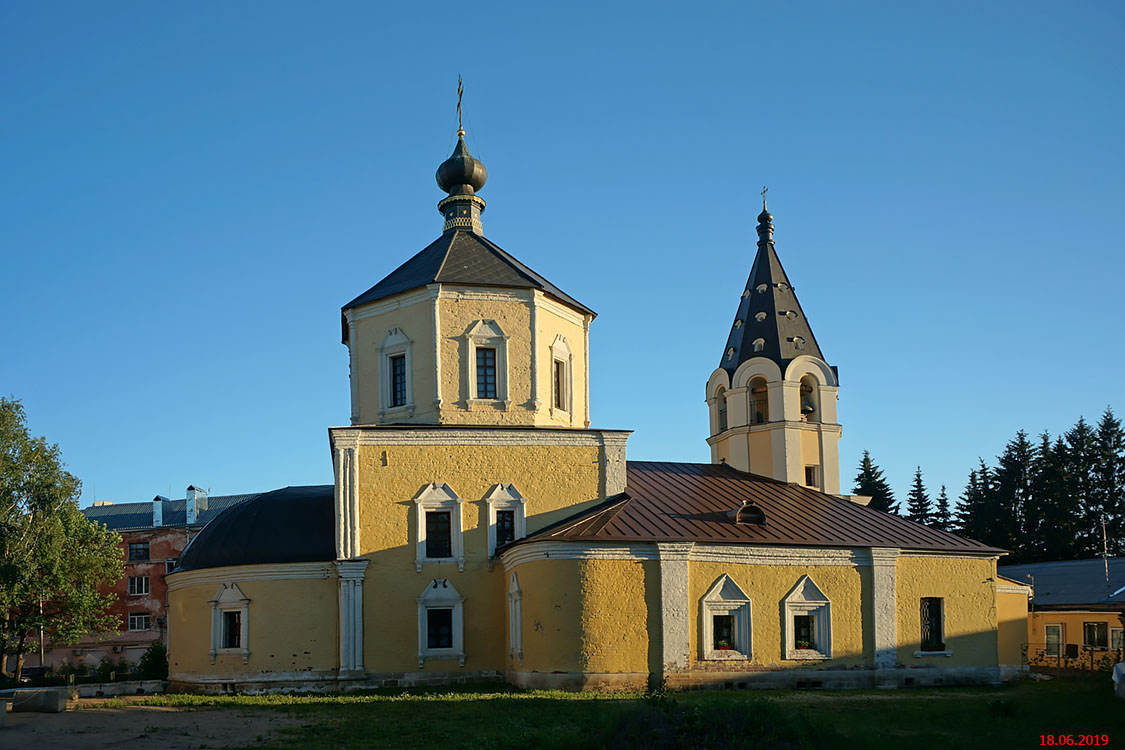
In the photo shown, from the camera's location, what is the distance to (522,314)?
25.3 m

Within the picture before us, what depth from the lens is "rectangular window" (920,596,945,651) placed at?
24359 mm

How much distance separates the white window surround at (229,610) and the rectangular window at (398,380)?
18.6 ft

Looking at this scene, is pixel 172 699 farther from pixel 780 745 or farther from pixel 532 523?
pixel 780 745

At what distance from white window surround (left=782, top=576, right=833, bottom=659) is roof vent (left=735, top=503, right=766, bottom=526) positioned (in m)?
1.60

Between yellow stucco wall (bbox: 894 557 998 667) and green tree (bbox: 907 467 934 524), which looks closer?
yellow stucco wall (bbox: 894 557 998 667)

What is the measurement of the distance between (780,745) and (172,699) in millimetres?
13303

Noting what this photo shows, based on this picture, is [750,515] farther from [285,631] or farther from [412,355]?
[285,631]

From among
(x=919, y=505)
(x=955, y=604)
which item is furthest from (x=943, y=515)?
(x=955, y=604)

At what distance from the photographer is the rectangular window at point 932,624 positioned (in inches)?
959

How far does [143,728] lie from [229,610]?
8.24 m

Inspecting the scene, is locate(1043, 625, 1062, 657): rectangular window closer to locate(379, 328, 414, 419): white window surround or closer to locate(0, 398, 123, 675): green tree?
locate(379, 328, 414, 419): white window surround

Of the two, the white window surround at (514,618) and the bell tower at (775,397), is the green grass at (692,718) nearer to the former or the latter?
the white window surround at (514,618)

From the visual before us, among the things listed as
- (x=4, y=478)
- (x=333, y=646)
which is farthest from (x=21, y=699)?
(x=4, y=478)

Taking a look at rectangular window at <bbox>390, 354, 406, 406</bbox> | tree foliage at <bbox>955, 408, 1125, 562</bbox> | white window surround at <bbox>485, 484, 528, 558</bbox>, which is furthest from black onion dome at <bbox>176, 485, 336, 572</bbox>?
tree foliage at <bbox>955, 408, 1125, 562</bbox>
